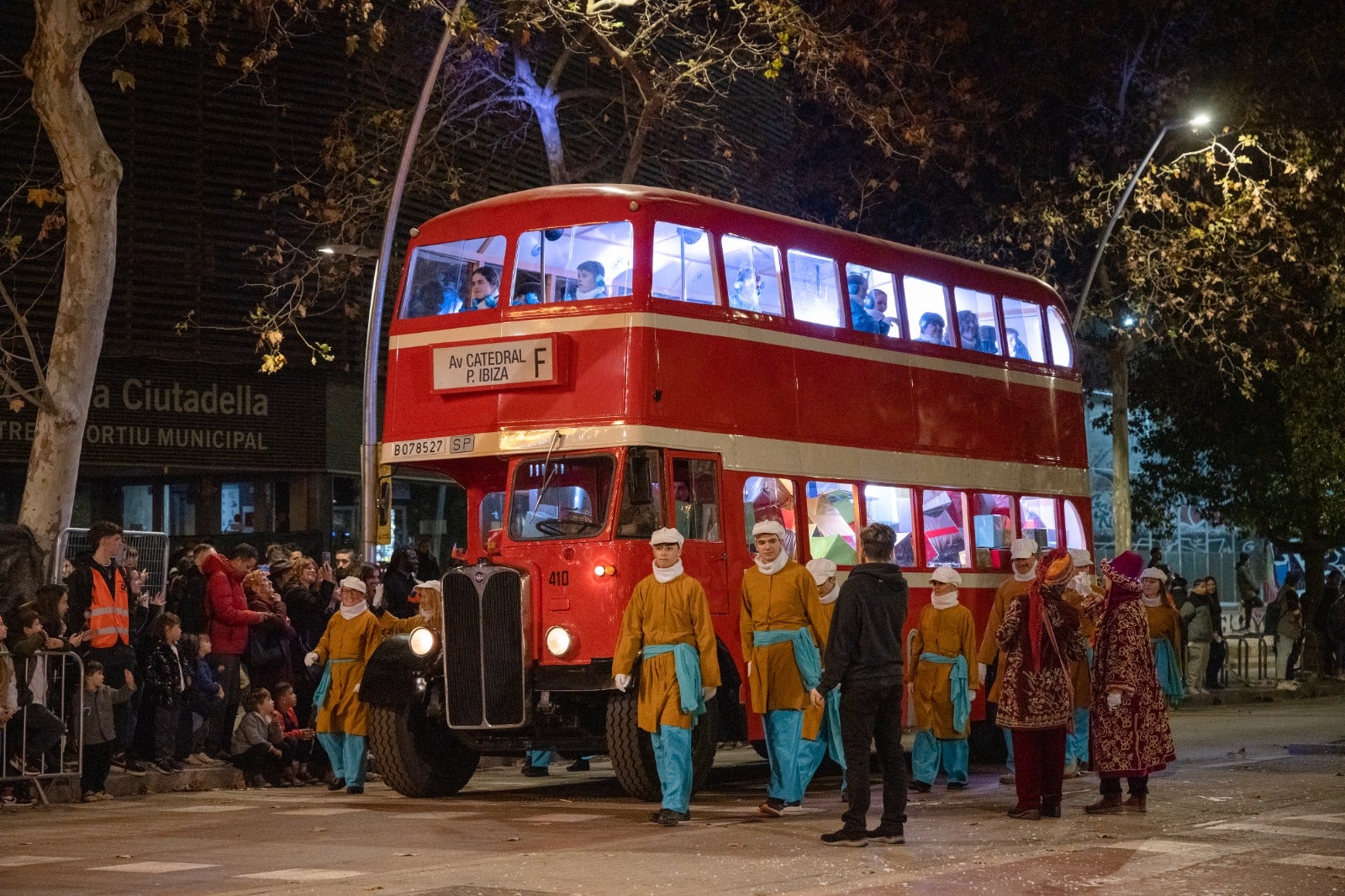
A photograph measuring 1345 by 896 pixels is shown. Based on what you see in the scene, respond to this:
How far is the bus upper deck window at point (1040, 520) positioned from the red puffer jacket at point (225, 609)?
7.06 m

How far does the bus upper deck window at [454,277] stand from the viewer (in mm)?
→ 13680

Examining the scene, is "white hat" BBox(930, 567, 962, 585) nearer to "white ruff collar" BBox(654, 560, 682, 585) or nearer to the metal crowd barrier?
"white ruff collar" BBox(654, 560, 682, 585)

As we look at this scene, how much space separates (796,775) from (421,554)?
7.27 meters

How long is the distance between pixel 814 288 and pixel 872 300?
33.9 inches

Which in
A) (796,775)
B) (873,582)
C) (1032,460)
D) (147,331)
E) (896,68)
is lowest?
(796,775)

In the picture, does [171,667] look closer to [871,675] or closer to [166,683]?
[166,683]

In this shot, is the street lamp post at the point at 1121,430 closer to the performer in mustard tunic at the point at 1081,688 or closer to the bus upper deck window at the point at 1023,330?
the bus upper deck window at the point at 1023,330

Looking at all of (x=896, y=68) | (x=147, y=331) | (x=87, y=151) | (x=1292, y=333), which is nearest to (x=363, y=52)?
(x=147, y=331)

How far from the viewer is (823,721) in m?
12.9

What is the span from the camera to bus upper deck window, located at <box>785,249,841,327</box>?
47.9 ft

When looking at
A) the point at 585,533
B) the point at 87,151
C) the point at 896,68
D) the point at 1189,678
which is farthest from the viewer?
the point at 1189,678

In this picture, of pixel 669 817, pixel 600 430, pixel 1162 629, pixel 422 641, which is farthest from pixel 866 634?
pixel 1162 629

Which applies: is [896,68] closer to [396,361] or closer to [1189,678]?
[1189,678]

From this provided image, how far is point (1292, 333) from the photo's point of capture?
2747 cm
